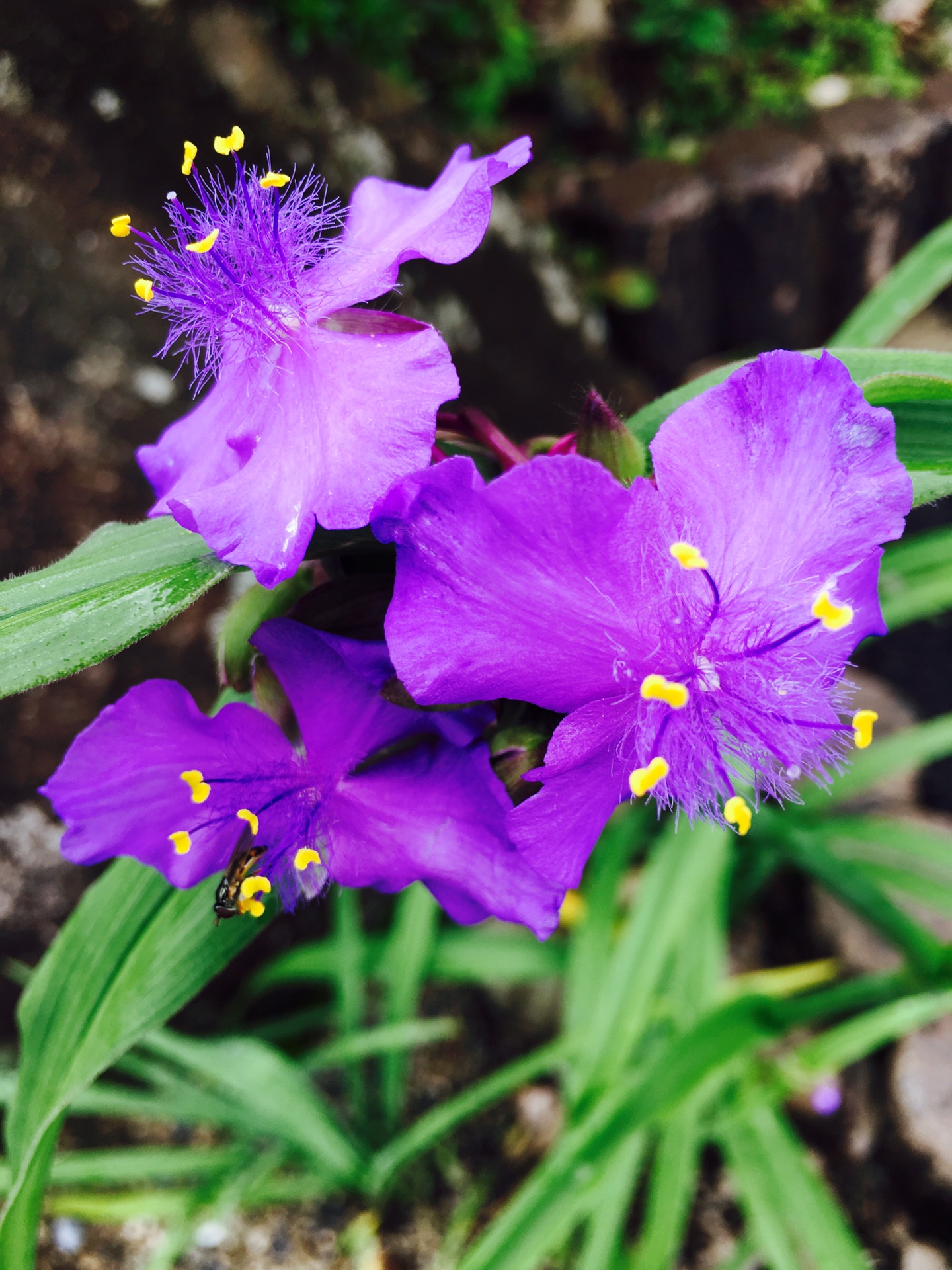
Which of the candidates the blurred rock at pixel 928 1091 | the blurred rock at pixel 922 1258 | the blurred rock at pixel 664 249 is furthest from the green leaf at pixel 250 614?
the blurred rock at pixel 664 249

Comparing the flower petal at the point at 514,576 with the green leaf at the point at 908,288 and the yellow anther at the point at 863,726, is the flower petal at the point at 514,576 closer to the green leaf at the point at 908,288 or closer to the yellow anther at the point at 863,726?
the yellow anther at the point at 863,726

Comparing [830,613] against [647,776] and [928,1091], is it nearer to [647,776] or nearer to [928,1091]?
[647,776]

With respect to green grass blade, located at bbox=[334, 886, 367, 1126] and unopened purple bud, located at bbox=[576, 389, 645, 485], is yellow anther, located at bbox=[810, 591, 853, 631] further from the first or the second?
green grass blade, located at bbox=[334, 886, 367, 1126]

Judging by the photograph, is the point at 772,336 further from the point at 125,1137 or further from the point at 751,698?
the point at 125,1137

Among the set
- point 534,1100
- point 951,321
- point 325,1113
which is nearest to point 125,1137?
point 325,1113

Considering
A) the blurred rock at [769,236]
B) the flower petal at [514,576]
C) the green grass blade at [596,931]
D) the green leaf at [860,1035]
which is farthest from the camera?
the blurred rock at [769,236]

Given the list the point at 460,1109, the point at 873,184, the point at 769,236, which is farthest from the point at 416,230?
the point at 873,184
